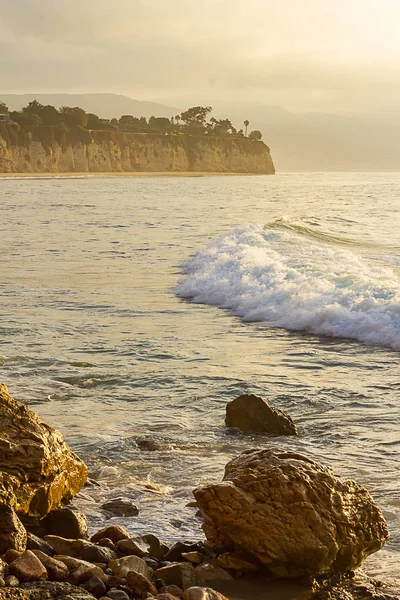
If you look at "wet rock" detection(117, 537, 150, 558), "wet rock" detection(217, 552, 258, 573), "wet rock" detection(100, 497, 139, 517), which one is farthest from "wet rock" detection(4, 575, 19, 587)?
"wet rock" detection(100, 497, 139, 517)

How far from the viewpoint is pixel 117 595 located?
13.3 feet

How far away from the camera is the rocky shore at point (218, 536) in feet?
14.1

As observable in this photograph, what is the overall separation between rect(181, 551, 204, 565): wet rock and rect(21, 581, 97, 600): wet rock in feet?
3.08

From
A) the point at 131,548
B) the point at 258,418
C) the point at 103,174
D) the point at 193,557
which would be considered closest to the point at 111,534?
the point at 131,548

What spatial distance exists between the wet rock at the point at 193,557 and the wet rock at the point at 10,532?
95cm

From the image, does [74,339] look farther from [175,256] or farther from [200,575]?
[175,256]

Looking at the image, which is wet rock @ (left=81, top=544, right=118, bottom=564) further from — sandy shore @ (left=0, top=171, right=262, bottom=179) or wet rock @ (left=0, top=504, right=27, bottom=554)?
sandy shore @ (left=0, top=171, right=262, bottom=179)

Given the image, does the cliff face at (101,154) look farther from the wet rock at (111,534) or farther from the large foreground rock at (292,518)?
the large foreground rock at (292,518)

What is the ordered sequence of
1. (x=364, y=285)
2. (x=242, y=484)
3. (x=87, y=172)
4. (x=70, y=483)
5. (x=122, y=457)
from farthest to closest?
(x=87, y=172)
(x=364, y=285)
(x=122, y=457)
(x=70, y=483)
(x=242, y=484)

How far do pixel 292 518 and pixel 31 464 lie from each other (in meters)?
1.58

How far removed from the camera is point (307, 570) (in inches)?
184

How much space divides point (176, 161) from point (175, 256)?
173 meters

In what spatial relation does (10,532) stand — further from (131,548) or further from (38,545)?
(131,548)

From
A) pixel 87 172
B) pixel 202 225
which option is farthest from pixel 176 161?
pixel 202 225
